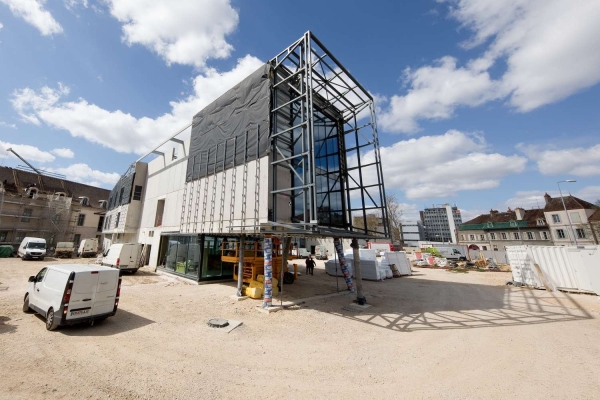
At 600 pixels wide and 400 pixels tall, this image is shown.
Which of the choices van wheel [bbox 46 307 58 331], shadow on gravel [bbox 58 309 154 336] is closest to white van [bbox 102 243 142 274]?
shadow on gravel [bbox 58 309 154 336]

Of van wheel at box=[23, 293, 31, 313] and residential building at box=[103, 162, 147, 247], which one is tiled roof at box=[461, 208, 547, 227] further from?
van wheel at box=[23, 293, 31, 313]

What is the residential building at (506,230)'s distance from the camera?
4984 centimetres

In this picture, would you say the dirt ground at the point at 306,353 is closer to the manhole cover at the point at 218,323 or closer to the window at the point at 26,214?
the manhole cover at the point at 218,323

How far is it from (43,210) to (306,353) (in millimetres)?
48936

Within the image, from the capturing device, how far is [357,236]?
12719 millimetres

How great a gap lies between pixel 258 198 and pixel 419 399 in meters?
9.90

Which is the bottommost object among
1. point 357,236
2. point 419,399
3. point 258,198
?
point 419,399

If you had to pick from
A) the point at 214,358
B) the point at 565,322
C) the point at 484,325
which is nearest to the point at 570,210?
A: the point at 565,322

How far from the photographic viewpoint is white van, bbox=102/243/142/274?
18938 mm

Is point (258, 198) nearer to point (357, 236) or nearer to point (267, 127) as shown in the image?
point (267, 127)

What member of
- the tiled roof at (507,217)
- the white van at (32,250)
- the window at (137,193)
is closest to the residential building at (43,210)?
the white van at (32,250)

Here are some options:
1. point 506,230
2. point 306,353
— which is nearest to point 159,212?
point 306,353

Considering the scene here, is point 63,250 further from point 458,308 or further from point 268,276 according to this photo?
point 458,308

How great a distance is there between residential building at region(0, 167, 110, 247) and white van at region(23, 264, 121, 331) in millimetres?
38988
